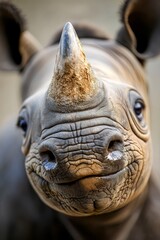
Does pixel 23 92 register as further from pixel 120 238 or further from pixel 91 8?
pixel 91 8

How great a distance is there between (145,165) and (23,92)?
702 mm

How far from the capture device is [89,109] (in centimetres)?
173

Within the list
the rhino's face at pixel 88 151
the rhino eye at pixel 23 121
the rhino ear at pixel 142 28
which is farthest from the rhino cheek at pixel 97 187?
the rhino ear at pixel 142 28

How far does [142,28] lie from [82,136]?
967 millimetres

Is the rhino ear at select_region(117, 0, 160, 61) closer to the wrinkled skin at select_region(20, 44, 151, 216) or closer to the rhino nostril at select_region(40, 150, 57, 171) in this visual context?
the wrinkled skin at select_region(20, 44, 151, 216)

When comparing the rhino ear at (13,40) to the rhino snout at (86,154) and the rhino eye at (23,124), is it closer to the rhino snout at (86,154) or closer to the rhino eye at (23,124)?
the rhino eye at (23,124)

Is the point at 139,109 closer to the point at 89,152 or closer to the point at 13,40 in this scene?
the point at 89,152

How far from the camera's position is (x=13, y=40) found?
2.73m

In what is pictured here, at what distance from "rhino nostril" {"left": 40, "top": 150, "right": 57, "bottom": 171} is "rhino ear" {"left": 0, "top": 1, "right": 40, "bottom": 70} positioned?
2.92 feet

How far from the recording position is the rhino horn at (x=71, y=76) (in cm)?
171

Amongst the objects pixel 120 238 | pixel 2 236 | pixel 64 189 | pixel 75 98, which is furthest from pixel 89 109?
pixel 2 236

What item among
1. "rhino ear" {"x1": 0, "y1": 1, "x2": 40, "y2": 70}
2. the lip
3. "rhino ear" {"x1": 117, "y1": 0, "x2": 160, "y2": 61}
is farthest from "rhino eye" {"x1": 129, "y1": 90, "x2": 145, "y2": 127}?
"rhino ear" {"x1": 0, "y1": 1, "x2": 40, "y2": 70}

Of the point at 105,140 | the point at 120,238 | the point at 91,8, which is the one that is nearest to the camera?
the point at 105,140

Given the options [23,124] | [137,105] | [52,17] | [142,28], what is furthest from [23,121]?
[52,17]
